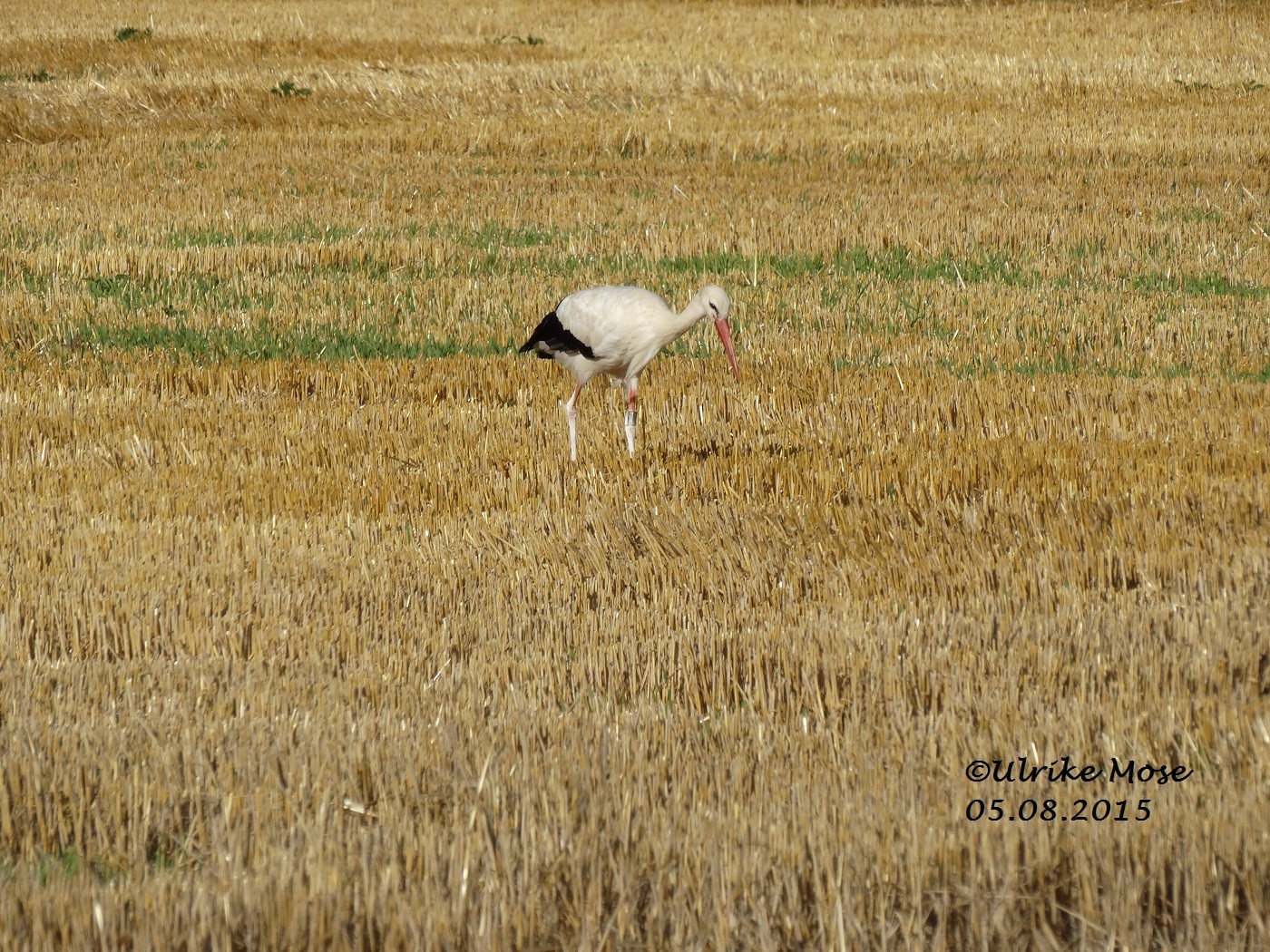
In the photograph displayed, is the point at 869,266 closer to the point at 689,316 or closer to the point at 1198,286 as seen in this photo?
the point at 1198,286

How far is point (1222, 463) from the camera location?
22.9 ft

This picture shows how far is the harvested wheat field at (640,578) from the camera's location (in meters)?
3.03

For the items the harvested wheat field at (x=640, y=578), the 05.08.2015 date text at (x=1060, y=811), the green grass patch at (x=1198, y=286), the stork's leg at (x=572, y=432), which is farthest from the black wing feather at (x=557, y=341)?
the green grass patch at (x=1198, y=286)

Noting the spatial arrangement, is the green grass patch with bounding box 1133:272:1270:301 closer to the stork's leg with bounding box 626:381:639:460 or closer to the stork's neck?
the stork's leg with bounding box 626:381:639:460

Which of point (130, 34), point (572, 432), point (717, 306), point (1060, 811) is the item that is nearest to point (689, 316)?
point (717, 306)

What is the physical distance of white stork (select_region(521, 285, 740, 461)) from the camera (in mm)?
7531

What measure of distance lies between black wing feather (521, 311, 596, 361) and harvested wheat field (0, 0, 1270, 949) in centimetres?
61

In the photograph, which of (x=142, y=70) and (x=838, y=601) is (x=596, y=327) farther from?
(x=142, y=70)

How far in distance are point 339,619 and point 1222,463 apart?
4277 mm

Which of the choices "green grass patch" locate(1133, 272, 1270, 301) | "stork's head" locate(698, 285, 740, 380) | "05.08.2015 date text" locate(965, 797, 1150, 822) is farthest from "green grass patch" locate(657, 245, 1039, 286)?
"05.08.2015 date text" locate(965, 797, 1150, 822)

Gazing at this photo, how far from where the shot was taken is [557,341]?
26.5ft

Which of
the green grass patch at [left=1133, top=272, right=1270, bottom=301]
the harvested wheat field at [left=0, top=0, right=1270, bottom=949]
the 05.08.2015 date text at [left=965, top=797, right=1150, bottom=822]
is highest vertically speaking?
the green grass patch at [left=1133, top=272, right=1270, bottom=301]

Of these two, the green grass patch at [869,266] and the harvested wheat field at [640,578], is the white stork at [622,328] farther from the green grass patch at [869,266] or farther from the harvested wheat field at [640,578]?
the green grass patch at [869,266]

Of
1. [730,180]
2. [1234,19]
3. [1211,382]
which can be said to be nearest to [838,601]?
[1211,382]
